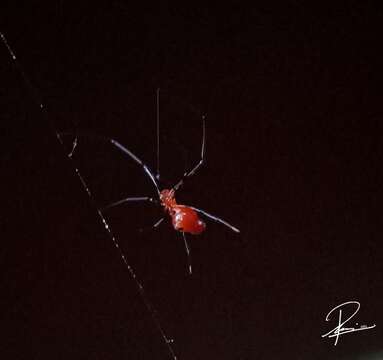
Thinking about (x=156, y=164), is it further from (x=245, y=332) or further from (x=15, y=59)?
(x=245, y=332)

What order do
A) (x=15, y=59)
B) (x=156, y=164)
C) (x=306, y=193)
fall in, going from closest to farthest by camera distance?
(x=15, y=59), (x=156, y=164), (x=306, y=193)

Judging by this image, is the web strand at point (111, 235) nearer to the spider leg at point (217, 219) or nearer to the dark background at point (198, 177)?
the dark background at point (198, 177)

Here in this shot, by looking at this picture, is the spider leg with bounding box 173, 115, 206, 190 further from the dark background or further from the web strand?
the web strand


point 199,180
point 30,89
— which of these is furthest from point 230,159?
point 30,89
